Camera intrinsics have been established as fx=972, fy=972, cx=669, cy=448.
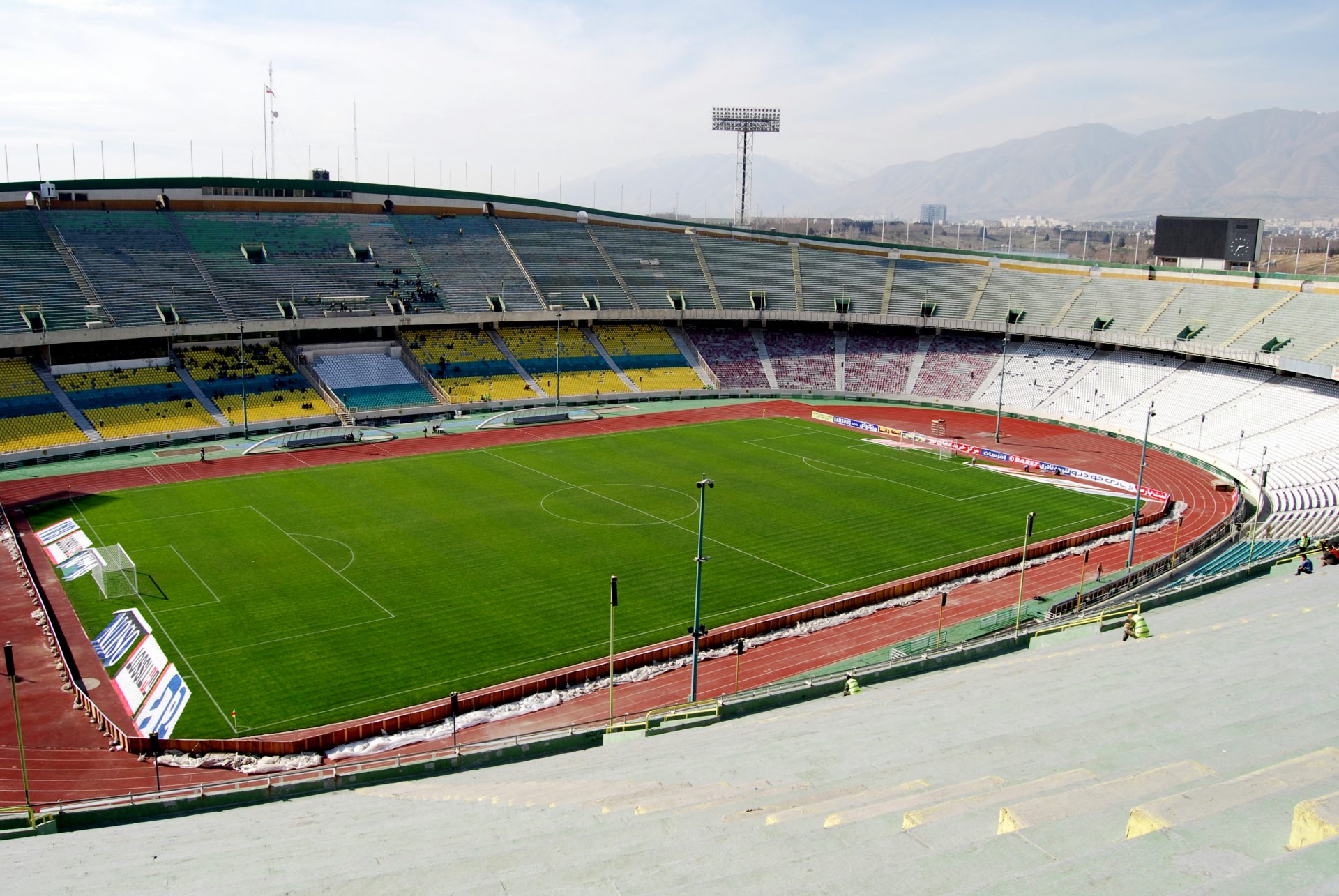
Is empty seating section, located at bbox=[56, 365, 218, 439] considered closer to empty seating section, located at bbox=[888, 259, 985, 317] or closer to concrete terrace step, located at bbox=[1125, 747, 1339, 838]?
empty seating section, located at bbox=[888, 259, 985, 317]

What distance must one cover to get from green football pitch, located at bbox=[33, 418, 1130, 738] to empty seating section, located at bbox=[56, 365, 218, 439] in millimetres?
10119

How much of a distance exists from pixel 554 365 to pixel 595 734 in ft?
166

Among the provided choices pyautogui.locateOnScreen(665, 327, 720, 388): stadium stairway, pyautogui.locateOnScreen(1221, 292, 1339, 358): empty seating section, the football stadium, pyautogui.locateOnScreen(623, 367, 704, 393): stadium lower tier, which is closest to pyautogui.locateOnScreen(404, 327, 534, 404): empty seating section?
the football stadium

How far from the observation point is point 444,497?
140ft

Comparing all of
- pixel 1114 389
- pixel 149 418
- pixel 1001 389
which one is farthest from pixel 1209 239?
pixel 149 418

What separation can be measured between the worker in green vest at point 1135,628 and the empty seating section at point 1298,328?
4344 centimetres

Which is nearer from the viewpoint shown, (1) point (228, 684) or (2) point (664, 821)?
(2) point (664, 821)

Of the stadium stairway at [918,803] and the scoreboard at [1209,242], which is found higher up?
the scoreboard at [1209,242]

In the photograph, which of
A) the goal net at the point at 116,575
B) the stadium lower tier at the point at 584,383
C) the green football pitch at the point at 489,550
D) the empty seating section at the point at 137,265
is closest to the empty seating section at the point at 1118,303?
the green football pitch at the point at 489,550

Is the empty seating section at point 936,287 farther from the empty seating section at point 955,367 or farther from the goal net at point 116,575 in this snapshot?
the goal net at point 116,575

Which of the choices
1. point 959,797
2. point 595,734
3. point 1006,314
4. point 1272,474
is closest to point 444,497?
point 595,734

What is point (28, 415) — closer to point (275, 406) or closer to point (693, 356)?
point (275, 406)

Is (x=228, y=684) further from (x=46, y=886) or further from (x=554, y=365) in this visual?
(x=554, y=365)

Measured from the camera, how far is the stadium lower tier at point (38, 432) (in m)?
47.7
